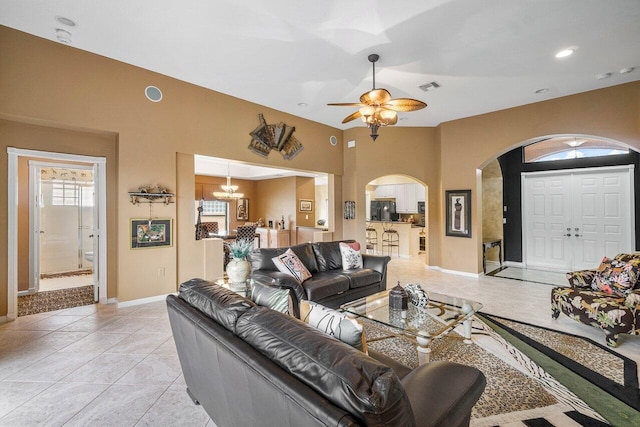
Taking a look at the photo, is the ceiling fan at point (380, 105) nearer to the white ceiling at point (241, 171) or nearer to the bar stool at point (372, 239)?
the white ceiling at point (241, 171)

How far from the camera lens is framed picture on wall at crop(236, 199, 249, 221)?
10.5m

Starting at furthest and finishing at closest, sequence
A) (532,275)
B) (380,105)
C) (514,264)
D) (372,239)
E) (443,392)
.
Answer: (372,239)
(514,264)
(532,275)
(380,105)
(443,392)

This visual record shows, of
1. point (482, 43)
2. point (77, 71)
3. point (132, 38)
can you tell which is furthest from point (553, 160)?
point (77, 71)

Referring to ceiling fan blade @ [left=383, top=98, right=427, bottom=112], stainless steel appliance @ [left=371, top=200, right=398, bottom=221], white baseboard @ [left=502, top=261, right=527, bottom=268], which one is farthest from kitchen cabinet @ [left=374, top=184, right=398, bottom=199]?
ceiling fan blade @ [left=383, top=98, right=427, bottom=112]

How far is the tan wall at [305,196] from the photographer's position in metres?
9.62

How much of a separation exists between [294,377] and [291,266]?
2.80 m

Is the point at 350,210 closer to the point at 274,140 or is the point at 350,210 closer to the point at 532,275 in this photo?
the point at 274,140

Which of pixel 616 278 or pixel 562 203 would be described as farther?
pixel 562 203

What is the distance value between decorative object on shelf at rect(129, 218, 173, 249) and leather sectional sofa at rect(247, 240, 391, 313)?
59.6 inches

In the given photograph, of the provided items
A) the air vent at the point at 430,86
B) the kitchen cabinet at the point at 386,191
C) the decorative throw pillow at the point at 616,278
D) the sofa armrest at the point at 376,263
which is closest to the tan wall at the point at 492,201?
the kitchen cabinet at the point at 386,191

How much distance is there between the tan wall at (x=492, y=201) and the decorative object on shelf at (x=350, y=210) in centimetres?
351

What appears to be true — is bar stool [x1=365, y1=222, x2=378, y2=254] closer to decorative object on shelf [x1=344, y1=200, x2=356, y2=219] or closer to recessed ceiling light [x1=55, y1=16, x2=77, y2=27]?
decorative object on shelf [x1=344, y1=200, x2=356, y2=219]

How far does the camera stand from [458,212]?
6270 millimetres

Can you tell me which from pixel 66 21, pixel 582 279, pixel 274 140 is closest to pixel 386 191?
pixel 274 140
